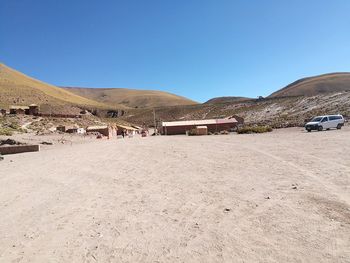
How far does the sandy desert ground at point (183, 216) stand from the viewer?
5.37 m

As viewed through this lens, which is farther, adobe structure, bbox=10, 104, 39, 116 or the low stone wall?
adobe structure, bbox=10, 104, 39, 116

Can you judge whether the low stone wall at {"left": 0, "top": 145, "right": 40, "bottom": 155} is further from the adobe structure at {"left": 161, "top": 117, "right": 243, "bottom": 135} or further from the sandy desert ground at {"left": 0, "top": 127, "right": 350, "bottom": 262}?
the adobe structure at {"left": 161, "top": 117, "right": 243, "bottom": 135}

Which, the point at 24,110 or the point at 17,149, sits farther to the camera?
the point at 24,110

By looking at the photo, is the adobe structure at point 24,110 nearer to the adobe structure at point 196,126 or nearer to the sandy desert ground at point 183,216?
the adobe structure at point 196,126

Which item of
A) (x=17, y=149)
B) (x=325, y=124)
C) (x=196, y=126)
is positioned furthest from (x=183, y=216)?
(x=196, y=126)

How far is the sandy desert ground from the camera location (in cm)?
537

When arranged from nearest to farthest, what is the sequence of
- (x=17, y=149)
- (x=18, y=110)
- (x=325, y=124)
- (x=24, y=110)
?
(x=17, y=149) < (x=325, y=124) < (x=18, y=110) < (x=24, y=110)

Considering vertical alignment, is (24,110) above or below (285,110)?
above

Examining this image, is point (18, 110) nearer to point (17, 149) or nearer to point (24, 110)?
point (24, 110)

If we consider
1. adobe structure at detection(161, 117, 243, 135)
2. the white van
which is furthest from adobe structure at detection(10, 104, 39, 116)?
the white van

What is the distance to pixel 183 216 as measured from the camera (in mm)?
7152

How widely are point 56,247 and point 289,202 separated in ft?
Answer: 15.8

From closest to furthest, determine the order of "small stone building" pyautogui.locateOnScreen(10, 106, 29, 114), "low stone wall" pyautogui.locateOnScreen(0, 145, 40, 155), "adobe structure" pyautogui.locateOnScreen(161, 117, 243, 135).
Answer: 1. "low stone wall" pyautogui.locateOnScreen(0, 145, 40, 155)
2. "adobe structure" pyautogui.locateOnScreen(161, 117, 243, 135)
3. "small stone building" pyautogui.locateOnScreen(10, 106, 29, 114)

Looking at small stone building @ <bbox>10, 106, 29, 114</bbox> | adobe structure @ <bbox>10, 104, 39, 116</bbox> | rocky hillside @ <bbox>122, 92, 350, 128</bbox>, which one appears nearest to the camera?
rocky hillside @ <bbox>122, 92, 350, 128</bbox>
